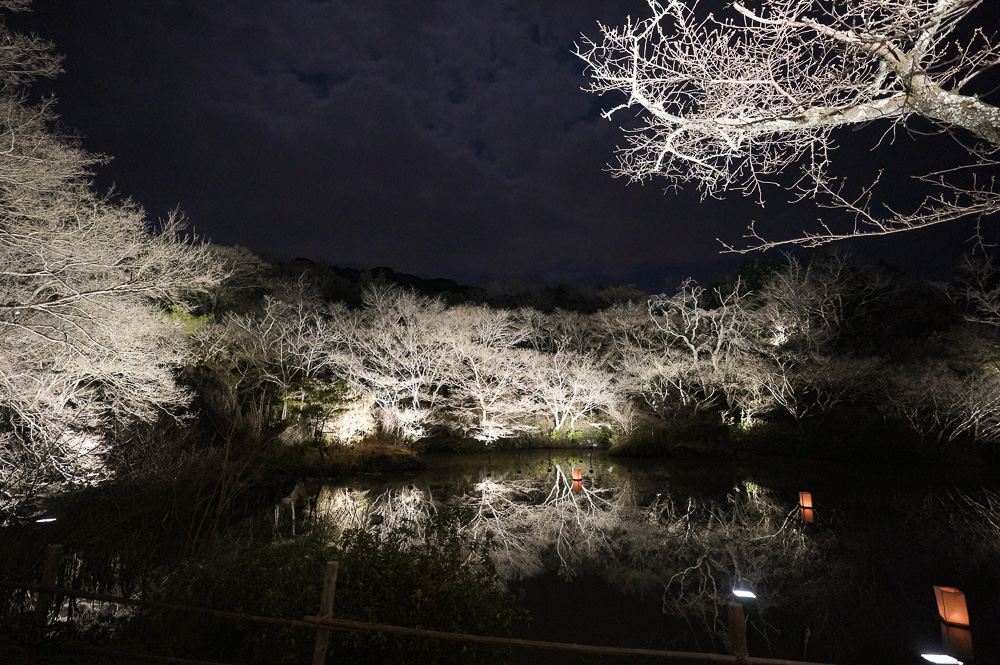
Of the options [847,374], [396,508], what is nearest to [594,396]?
[847,374]

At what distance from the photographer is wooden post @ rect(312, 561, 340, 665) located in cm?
321

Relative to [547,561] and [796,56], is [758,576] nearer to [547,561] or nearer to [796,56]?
[547,561]

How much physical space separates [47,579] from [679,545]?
8.65 meters

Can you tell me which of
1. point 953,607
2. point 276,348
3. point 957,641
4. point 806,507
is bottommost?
point 957,641

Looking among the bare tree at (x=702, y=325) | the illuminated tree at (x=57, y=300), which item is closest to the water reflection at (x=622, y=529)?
the illuminated tree at (x=57, y=300)

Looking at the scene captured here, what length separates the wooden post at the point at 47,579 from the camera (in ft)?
12.9

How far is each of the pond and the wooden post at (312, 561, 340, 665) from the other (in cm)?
160

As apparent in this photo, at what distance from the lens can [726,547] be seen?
8.45 metres

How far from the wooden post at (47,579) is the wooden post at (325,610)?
2.55 meters

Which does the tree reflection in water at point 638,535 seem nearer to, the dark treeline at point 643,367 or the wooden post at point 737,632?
the wooden post at point 737,632

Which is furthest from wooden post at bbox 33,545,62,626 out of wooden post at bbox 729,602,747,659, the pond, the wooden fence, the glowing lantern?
the glowing lantern

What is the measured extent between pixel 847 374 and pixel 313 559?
63.7 feet

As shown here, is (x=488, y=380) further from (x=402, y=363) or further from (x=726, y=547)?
(x=726, y=547)

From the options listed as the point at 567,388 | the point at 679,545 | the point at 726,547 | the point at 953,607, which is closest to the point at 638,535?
the point at 679,545
